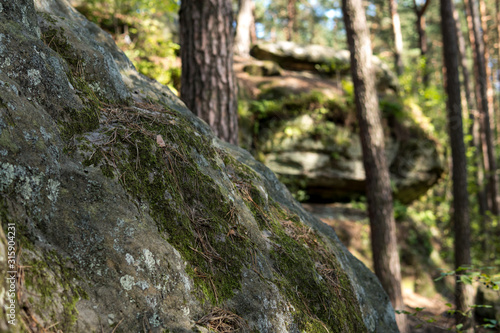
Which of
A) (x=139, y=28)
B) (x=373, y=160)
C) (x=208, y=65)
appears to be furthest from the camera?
(x=139, y=28)

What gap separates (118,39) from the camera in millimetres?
8406

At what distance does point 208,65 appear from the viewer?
4.47 metres

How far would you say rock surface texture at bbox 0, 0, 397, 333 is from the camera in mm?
1391

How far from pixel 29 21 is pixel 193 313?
1862 mm

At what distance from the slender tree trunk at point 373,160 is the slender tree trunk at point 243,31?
6.31 meters

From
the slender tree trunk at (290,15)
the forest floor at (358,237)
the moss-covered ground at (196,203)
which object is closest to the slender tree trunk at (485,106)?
the forest floor at (358,237)

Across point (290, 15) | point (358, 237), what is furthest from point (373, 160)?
point (290, 15)

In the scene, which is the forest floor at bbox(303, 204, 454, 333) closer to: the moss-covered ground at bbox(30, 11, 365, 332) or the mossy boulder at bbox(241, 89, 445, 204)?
the mossy boulder at bbox(241, 89, 445, 204)

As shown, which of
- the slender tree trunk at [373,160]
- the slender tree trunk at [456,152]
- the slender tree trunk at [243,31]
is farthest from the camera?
the slender tree trunk at [243,31]

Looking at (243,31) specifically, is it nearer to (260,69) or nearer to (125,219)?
(260,69)

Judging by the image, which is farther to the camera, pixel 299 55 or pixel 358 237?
pixel 299 55

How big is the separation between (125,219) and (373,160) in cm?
549

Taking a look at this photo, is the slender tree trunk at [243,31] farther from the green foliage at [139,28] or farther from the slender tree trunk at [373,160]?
the slender tree trunk at [373,160]

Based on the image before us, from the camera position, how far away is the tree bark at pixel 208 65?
444 centimetres
